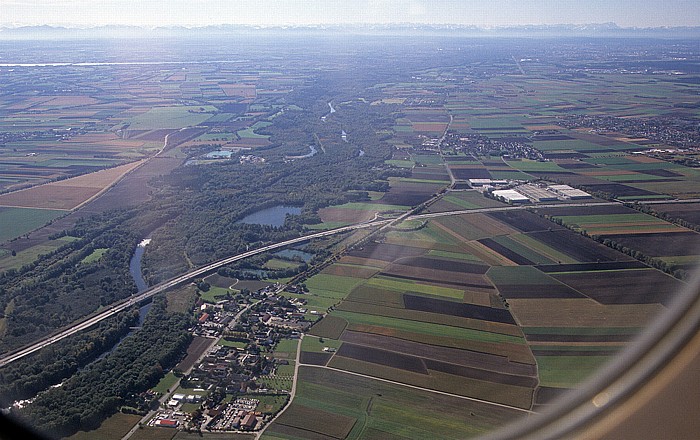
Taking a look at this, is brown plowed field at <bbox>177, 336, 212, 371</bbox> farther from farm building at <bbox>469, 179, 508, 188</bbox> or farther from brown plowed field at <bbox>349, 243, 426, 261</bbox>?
farm building at <bbox>469, 179, 508, 188</bbox>

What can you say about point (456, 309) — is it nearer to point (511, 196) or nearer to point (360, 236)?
point (360, 236)

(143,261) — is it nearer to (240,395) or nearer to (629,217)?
(240,395)

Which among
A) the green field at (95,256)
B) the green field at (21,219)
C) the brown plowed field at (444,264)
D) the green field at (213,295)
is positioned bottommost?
the green field at (213,295)

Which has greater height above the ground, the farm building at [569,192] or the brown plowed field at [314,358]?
the farm building at [569,192]

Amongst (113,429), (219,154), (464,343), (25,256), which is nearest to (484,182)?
(464,343)

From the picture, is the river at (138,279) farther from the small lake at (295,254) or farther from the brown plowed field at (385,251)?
the brown plowed field at (385,251)

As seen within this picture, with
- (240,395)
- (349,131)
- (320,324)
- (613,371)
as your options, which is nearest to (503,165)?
(349,131)

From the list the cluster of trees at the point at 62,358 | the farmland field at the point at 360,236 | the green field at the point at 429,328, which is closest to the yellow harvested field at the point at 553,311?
the farmland field at the point at 360,236
